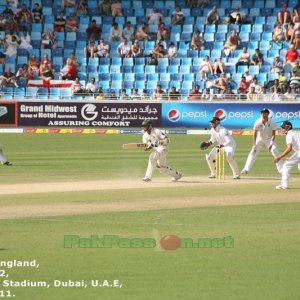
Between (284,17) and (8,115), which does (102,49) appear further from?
(284,17)

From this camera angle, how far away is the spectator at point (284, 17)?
128 ft

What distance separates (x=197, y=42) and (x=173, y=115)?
3.92m

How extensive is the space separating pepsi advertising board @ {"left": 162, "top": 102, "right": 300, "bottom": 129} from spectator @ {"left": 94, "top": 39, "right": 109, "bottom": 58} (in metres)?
4.28

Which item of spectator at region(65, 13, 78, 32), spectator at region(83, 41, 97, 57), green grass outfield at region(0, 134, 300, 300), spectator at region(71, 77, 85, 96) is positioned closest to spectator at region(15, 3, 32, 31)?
spectator at region(65, 13, 78, 32)

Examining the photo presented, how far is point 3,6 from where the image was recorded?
137ft

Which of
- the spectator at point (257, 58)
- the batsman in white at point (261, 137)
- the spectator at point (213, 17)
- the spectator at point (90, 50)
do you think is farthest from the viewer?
the spectator at point (213, 17)

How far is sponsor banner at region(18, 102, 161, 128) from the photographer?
3650 centimetres

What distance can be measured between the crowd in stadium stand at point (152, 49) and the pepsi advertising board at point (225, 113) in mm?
326

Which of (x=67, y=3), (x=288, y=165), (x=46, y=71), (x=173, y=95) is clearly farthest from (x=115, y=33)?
(x=288, y=165)

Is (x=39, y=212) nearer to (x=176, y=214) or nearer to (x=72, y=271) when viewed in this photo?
(x=176, y=214)

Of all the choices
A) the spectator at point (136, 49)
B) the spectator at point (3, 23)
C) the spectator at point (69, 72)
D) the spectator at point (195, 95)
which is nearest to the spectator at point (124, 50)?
the spectator at point (136, 49)

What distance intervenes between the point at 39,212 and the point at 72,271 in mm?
4862

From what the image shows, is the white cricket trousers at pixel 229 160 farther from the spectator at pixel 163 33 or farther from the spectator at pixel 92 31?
the spectator at pixel 92 31

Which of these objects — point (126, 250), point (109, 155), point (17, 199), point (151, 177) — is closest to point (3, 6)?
point (109, 155)
